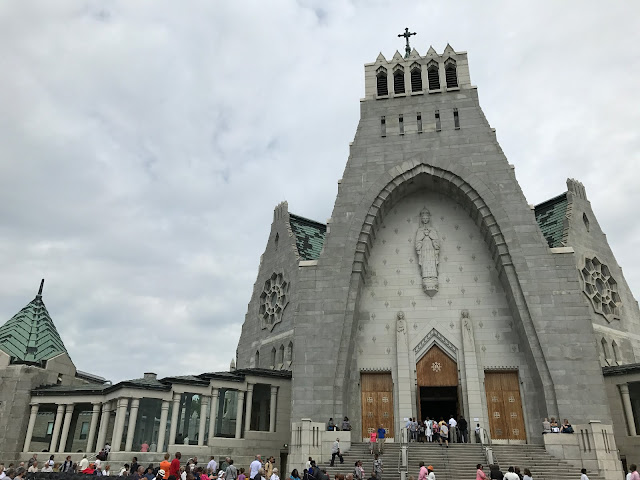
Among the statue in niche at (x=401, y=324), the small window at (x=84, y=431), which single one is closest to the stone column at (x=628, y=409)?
the statue in niche at (x=401, y=324)

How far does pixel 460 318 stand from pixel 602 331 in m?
10.9

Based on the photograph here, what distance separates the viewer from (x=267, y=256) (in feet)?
142

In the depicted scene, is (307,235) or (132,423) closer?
(132,423)

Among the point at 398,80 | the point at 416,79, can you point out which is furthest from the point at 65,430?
the point at 416,79

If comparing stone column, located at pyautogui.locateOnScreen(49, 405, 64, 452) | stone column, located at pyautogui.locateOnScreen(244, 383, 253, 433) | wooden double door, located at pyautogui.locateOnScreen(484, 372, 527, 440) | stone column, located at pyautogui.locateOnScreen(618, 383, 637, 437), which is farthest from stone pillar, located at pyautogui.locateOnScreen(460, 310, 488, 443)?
stone column, located at pyautogui.locateOnScreen(49, 405, 64, 452)

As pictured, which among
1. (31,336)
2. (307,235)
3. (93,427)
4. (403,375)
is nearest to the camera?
(403,375)

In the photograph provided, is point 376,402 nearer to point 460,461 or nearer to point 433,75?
point 460,461

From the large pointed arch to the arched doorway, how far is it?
405cm

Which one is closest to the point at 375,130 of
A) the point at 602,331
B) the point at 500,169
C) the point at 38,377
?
the point at 500,169

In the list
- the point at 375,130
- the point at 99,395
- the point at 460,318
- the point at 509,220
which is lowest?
the point at 99,395

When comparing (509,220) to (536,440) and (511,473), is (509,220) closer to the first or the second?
(536,440)

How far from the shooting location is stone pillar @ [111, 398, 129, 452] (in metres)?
26.7

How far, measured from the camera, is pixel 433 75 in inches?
1328

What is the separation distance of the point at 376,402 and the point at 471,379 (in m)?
5.32
